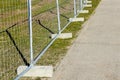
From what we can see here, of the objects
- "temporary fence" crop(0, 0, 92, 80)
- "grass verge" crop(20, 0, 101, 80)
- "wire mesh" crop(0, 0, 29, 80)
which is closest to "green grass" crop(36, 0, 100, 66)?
"grass verge" crop(20, 0, 101, 80)

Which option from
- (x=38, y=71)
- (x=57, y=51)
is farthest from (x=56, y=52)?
(x=38, y=71)

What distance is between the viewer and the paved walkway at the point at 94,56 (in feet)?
23.0

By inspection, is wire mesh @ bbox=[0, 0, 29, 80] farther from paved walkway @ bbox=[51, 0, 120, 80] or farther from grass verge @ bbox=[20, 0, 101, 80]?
paved walkway @ bbox=[51, 0, 120, 80]

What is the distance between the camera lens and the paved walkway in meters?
7.01

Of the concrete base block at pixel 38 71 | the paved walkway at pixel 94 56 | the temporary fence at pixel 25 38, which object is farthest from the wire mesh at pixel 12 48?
the paved walkway at pixel 94 56

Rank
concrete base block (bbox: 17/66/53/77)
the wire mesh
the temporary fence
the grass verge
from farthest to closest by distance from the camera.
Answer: the grass verge → the wire mesh → the temporary fence → concrete base block (bbox: 17/66/53/77)

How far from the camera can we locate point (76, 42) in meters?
10.1

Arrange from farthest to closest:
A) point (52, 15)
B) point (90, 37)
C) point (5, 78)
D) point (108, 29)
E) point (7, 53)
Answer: point (52, 15)
point (108, 29)
point (90, 37)
point (7, 53)
point (5, 78)

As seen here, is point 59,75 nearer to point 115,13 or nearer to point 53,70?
point 53,70

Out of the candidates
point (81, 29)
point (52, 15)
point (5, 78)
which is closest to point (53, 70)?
point (5, 78)

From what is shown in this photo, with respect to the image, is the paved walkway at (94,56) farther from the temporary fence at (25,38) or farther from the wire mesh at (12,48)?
the wire mesh at (12,48)

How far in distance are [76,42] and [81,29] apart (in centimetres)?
226

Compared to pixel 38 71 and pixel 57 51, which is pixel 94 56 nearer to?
pixel 57 51

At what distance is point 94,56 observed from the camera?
27.7 feet
